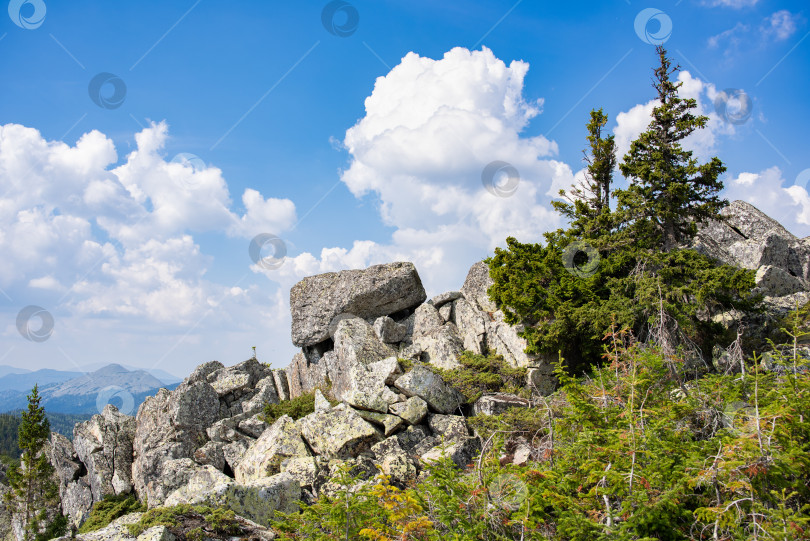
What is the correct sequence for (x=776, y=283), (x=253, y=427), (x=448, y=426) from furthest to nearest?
1. (x=776, y=283)
2. (x=253, y=427)
3. (x=448, y=426)

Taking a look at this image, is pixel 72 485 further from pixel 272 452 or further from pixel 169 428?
pixel 272 452

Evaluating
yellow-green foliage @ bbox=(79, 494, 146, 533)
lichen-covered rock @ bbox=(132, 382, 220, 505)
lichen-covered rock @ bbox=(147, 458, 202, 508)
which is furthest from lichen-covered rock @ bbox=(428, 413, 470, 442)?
yellow-green foliage @ bbox=(79, 494, 146, 533)

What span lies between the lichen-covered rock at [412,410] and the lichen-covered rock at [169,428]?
396 inches

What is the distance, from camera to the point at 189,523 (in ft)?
27.3

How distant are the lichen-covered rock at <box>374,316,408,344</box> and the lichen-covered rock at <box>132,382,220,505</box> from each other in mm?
9014

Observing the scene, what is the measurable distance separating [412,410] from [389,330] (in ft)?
25.8

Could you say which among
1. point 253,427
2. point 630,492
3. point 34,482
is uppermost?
point 34,482

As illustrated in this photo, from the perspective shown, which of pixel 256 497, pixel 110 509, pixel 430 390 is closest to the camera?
pixel 256 497

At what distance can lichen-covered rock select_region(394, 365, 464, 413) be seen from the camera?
19.1 metres

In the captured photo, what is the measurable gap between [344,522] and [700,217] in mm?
21689

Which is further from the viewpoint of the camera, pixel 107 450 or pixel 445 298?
pixel 445 298

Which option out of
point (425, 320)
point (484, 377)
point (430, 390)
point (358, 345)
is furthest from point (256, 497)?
point (425, 320)

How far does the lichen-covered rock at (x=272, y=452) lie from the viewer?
17.2m

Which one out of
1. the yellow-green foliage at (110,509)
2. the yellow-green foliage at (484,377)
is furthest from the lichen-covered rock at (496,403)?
the yellow-green foliage at (110,509)
